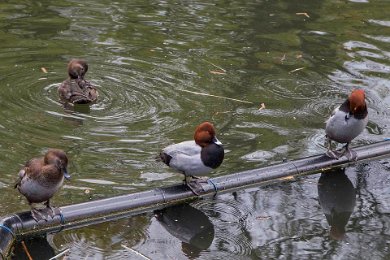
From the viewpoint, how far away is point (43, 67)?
443 inches

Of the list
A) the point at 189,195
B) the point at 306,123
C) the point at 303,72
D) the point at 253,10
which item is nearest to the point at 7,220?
the point at 189,195

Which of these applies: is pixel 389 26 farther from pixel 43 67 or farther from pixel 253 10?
pixel 43 67

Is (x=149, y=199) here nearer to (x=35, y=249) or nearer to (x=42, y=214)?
(x=42, y=214)

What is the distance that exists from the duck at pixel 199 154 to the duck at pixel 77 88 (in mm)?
2572

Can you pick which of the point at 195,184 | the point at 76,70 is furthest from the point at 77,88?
the point at 195,184

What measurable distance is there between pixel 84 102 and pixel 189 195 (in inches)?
→ 111

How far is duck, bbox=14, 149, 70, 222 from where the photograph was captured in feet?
22.3

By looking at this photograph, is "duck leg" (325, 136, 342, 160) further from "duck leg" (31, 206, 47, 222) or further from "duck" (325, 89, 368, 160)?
"duck leg" (31, 206, 47, 222)

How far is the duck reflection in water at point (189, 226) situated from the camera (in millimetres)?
7129

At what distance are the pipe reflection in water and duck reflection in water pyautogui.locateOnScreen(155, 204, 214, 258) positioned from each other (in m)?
1.10

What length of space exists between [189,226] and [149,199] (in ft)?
1.43

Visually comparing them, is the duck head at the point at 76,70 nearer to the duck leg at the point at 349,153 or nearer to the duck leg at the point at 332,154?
the duck leg at the point at 332,154

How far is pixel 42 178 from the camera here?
6.78m

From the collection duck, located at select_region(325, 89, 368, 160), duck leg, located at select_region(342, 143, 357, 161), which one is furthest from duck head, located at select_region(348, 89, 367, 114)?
duck leg, located at select_region(342, 143, 357, 161)
